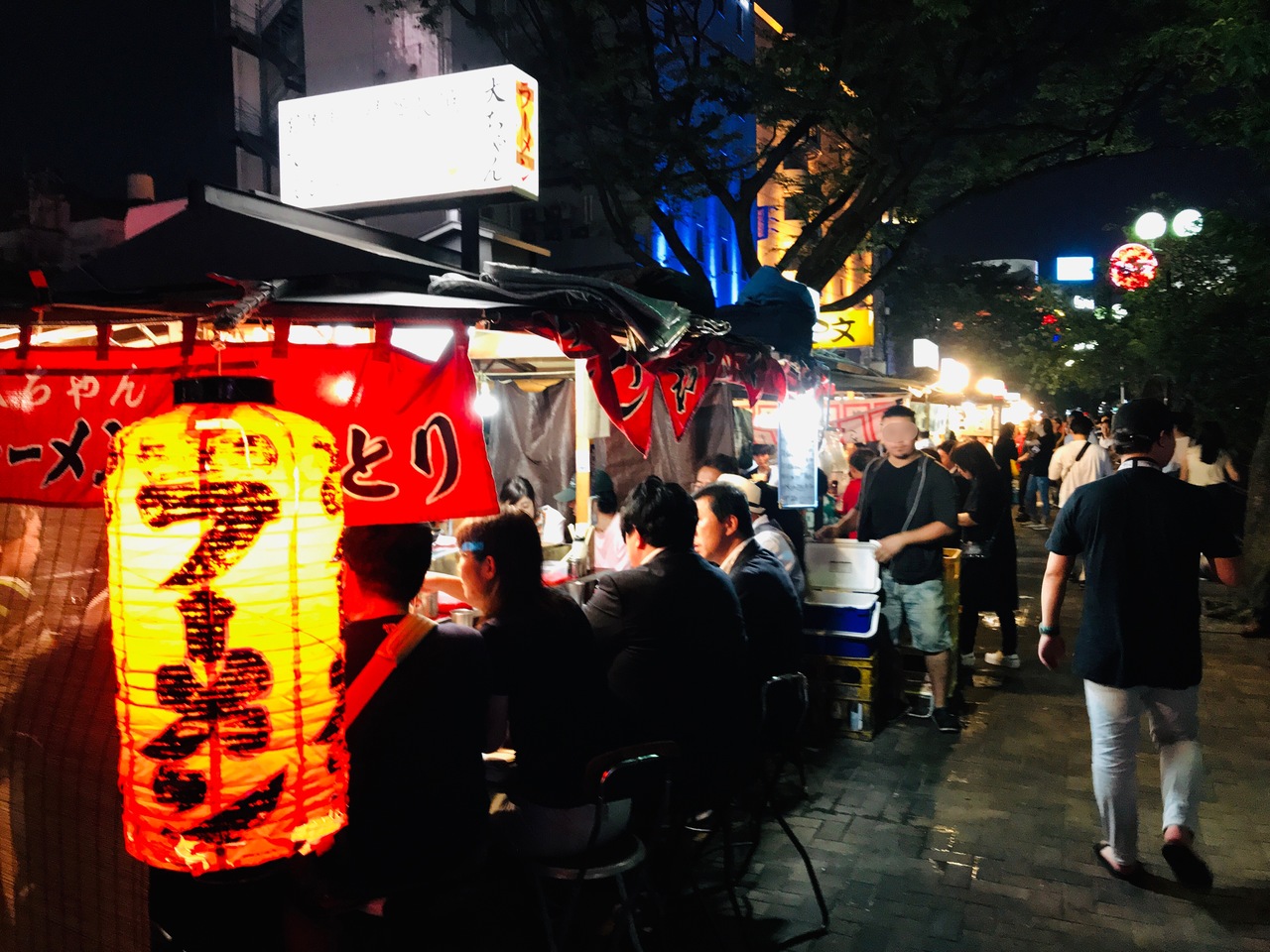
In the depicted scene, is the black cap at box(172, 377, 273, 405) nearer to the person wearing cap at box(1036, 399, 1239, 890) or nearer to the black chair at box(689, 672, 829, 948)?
the black chair at box(689, 672, 829, 948)

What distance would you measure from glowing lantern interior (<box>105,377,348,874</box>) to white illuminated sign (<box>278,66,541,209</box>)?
4701mm

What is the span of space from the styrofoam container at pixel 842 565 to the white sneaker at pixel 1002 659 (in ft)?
9.74

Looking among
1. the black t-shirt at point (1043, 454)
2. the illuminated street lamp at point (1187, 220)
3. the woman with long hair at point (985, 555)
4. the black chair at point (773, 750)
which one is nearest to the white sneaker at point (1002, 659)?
the woman with long hair at point (985, 555)

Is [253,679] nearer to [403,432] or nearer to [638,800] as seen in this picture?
[403,432]

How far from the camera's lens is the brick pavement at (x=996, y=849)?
Result: 14.7ft

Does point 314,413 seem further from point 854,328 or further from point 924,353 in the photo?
point 924,353

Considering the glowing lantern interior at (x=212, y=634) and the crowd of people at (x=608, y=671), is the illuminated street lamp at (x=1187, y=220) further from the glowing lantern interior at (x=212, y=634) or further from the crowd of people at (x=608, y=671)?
the glowing lantern interior at (x=212, y=634)

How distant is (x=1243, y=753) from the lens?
6934 mm

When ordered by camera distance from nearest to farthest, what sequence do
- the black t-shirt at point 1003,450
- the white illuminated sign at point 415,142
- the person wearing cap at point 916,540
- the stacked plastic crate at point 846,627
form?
the white illuminated sign at point 415,142 < the stacked plastic crate at point 846,627 < the person wearing cap at point 916,540 < the black t-shirt at point 1003,450

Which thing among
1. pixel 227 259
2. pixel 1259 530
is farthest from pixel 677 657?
pixel 1259 530

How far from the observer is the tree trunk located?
11.2 m

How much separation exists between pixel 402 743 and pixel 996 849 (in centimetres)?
398

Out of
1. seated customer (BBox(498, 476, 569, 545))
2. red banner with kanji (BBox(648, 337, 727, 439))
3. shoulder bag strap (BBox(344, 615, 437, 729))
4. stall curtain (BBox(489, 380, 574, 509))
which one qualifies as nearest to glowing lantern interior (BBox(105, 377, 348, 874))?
shoulder bag strap (BBox(344, 615, 437, 729))

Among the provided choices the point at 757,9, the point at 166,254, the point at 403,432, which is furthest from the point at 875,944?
the point at 757,9
